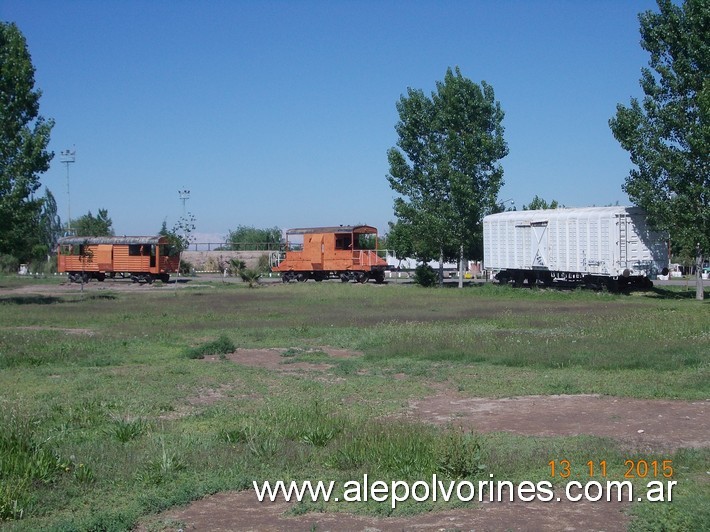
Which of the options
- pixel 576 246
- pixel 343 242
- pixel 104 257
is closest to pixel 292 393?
pixel 576 246

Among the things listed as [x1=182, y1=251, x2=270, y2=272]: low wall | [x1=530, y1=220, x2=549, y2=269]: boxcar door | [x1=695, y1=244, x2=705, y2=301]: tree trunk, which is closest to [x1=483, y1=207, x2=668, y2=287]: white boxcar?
[x1=530, y1=220, x2=549, y2=269]: boxcar door

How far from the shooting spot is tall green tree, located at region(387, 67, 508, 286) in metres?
49.2

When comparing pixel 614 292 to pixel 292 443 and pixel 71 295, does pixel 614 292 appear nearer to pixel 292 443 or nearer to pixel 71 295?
→ pixel 71 295

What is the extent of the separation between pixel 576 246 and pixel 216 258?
5114cm

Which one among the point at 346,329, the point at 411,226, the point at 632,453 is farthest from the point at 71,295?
the point at 632,453

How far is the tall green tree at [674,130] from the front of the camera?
111 ft

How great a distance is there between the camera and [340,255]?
55156mm

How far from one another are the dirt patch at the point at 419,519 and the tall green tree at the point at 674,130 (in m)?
29.2

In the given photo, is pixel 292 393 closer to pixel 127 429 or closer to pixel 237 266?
pixel 127 429

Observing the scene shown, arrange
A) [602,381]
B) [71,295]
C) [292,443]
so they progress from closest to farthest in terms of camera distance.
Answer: [292,443] < [602,381] < [71,295]

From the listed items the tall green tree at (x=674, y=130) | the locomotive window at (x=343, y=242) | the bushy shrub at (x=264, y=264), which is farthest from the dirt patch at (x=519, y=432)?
the bushy shrub at (x=264, y=264)

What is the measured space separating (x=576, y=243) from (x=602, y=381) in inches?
1080

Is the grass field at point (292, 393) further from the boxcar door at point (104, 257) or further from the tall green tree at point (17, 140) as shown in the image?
the boxcar door at point (104, 257)

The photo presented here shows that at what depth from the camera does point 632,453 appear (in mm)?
8562
